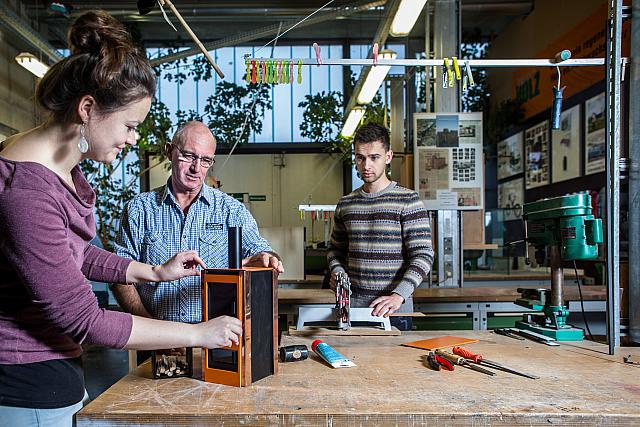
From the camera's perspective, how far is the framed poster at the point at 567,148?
238 inches

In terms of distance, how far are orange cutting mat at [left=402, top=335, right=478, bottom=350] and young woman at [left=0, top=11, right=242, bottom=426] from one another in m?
0.87

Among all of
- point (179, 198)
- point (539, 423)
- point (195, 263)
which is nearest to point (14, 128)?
point (179, 198)

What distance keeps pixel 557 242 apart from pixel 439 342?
60 centimetres

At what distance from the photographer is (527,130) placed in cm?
756

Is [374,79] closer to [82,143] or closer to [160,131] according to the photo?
[160,131]

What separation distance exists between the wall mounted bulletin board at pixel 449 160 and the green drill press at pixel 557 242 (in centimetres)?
208

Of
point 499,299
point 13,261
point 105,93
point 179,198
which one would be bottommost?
point 499,299

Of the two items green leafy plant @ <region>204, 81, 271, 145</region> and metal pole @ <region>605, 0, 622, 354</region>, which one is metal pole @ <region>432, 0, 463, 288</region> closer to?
metal pole @ <region>605, 0, 622, 354</region>

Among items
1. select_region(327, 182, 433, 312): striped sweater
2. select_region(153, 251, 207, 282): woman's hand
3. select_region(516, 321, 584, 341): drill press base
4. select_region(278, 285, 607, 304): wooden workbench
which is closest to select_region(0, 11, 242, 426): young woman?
select_region(153, 251, 207, 282): woman's hand

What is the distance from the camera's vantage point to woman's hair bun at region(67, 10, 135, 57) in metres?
1.05

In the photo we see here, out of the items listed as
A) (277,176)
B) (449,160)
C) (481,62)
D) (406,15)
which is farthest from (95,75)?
(277,176)

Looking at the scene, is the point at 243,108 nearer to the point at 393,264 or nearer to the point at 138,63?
the point at 393,264

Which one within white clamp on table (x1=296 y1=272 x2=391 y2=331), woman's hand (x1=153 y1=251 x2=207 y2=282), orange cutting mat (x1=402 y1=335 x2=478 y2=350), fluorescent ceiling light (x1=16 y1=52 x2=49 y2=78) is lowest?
orange cutting mat (x1=402 y1=335 x2=478 y2=350)

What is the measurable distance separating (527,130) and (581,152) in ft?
5.63
